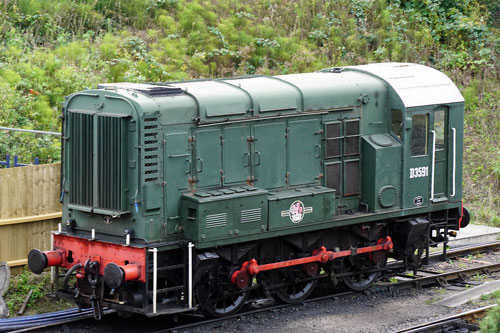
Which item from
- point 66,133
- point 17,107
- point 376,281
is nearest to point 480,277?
point 376,281

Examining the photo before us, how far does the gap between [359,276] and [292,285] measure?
1.53 meters

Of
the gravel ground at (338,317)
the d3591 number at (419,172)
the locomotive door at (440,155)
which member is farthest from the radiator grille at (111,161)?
the locomotive door at (440,155)

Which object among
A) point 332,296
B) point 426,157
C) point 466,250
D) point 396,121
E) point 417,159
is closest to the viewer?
point 332,296

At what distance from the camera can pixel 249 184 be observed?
1250cm

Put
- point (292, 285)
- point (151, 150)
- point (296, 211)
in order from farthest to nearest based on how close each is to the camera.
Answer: point (292, 285) → point (296, 211) → point (151, 150)

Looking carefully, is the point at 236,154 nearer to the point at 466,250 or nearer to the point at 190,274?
the point at 190,274

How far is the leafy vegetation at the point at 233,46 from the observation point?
1761 centimetres

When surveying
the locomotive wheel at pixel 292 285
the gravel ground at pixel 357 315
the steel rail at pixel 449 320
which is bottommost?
the gravel ground at pixel 357 315

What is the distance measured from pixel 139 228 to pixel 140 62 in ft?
28.6

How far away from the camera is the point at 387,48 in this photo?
2475cm

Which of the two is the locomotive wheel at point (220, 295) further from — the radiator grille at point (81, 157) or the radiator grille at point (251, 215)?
the radiator grille at point (81, 157)

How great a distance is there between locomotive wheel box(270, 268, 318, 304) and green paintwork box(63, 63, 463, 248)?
870mm

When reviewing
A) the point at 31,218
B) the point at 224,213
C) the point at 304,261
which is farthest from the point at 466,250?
the point at 31,218

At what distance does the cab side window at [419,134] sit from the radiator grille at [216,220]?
13.5ft
